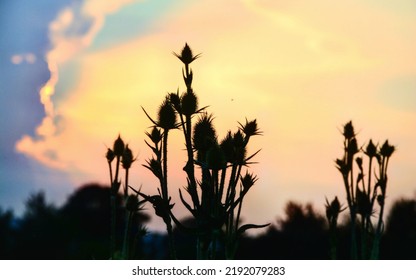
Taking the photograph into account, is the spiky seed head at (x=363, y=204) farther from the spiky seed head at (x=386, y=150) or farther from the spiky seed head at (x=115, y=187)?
the spiky seed head at (x=115, y=187)

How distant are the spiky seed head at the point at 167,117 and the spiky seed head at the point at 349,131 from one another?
1.32m

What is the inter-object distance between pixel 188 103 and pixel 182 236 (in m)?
4.11

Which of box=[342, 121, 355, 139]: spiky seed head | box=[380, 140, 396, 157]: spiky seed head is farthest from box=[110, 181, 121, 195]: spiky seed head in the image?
box=[380, 140, 396, 157]: spiky seed head

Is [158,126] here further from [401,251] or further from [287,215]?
[401,251]

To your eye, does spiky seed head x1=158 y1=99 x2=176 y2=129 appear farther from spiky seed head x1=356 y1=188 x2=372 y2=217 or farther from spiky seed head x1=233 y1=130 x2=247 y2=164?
spiky seed head x1=356 y1=188 x2=372 y2=217

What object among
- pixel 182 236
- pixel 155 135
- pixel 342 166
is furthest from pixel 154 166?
pixel 182 236

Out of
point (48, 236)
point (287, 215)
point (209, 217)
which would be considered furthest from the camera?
point (48, 236)

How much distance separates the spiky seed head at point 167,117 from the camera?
4.93m

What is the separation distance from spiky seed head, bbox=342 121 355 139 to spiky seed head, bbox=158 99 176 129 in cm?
132

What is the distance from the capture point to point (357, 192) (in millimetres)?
5137

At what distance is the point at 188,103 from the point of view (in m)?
4.69
